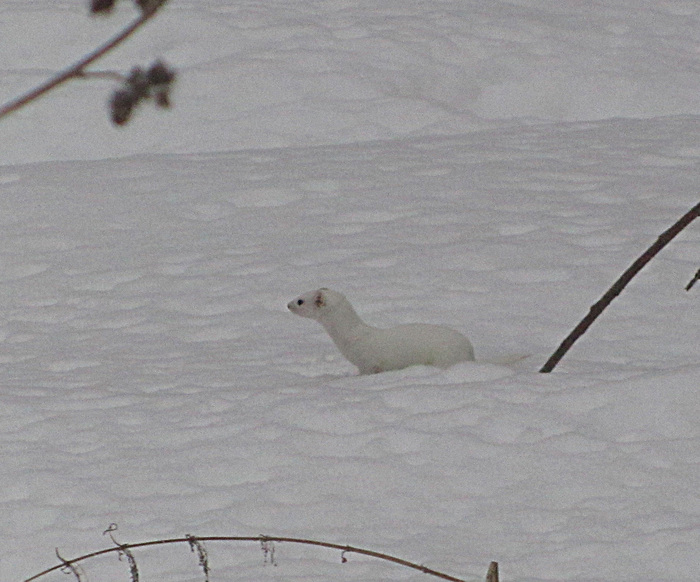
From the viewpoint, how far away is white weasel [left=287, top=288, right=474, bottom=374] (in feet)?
12.3

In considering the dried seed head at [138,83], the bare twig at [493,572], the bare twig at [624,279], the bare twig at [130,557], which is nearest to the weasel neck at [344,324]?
the bare twig at [624,279]

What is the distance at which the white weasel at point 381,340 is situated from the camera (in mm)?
3756

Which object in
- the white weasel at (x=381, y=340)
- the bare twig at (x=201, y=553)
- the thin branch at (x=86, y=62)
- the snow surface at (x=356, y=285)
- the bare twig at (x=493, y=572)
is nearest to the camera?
the thin branch at (x=86, y=62)

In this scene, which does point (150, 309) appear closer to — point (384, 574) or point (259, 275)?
point (259, 275)

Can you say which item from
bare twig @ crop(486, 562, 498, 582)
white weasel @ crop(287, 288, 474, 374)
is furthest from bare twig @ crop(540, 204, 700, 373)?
A: bare twig @ crop(486, 562, 498, 582)

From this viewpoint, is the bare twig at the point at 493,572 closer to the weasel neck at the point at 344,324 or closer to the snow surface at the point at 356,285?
the snow surface at the point at 356,285

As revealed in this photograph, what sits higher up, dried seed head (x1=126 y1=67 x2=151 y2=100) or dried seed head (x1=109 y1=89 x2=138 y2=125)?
dried seed head (x1=126 y1=67 x2=151 y2=100)

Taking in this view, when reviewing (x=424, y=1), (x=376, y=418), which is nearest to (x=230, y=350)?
(x=376, y=418)

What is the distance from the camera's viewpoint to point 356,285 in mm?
4887

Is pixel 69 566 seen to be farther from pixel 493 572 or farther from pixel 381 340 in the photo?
pixel 381 340

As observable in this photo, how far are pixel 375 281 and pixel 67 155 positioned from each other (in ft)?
10.5

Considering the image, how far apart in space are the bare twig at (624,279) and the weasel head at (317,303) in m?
0.64

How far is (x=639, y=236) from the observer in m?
5.35

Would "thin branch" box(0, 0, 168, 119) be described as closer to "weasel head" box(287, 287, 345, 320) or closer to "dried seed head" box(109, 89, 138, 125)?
"dried seed head" box(109, 89, 138, 125)
